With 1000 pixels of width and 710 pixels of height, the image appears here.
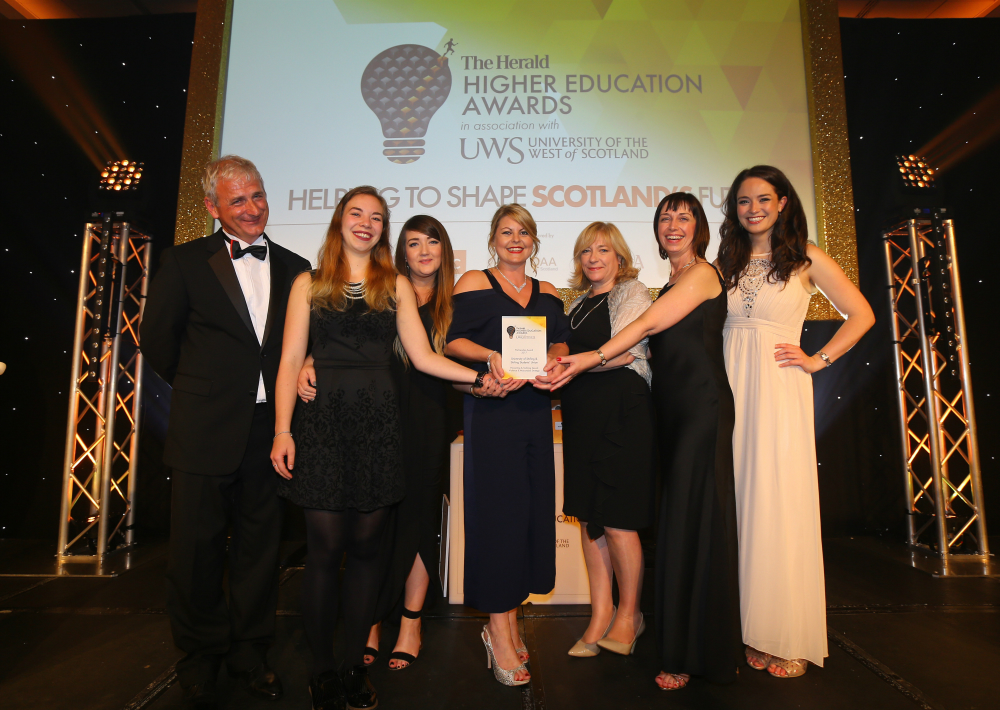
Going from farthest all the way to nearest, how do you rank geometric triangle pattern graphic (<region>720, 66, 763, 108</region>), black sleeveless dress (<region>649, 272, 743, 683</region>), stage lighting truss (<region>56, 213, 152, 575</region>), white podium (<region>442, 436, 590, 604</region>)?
geometric triangle pattern graphic (<region>720, 66, 763, 108</region>)
stage lighting truss (<region>56, 213, 152, 575</region>)
white podium (<region>442, 436, 590, 604</region>)
black sleeveless dress (<region>649, 272, 743, 683</region>)

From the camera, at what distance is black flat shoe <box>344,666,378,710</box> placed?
1.73m

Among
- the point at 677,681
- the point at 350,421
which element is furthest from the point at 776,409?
the point at 350,421

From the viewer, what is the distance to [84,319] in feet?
11.2

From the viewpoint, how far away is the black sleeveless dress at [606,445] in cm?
207

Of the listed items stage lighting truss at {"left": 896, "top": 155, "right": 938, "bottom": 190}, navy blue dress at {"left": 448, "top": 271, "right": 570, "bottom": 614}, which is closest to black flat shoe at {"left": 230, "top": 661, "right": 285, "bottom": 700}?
navy blue dress at {"left": 448, "top": 271, "right": 570, "bottom": 614}

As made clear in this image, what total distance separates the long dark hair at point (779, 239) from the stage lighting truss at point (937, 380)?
2.02m

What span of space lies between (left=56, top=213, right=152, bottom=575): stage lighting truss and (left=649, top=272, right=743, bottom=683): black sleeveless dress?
3.21 meters

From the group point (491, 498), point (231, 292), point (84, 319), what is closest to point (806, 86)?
point (491, 498)

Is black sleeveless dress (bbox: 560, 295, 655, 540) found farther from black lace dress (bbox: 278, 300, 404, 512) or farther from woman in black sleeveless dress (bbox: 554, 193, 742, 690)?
black lace dress (bbox: 278, 300, 404, 512)

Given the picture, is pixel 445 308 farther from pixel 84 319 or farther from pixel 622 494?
pixel 84 319

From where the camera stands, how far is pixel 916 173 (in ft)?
11.6

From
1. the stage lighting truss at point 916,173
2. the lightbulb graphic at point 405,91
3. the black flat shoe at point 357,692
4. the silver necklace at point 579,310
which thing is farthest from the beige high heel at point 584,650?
the stage lighting truss at point 916,173

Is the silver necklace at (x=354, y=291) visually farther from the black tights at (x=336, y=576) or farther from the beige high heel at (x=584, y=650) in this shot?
the beige high heel at (x=584, y=650)

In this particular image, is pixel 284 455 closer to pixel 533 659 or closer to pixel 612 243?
pixel 533 659
